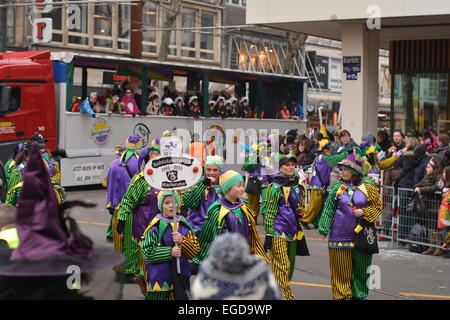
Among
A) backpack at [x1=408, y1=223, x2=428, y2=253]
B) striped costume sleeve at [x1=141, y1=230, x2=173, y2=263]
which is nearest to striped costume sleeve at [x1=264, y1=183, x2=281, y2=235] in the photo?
striped costume sleeve at [x1=141, y1=230, x2=173, y2=263]

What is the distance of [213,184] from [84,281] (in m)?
4.96

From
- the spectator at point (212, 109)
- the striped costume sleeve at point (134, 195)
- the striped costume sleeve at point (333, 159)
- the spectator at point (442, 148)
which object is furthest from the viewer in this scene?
the spectator at point (212, 109)

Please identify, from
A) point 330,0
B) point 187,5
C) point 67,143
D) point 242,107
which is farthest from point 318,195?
point 187,5

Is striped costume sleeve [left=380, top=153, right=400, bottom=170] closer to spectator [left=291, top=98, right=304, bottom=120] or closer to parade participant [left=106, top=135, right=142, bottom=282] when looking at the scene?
parade participant [left=106, top=135, right=142, bottom=282]

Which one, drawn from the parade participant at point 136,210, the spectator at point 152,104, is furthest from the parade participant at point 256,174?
the spectator at point 152,104

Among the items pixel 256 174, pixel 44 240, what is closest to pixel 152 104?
pixel 256 174

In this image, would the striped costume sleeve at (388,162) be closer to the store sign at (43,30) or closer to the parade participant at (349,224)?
the parade participant at (349,224)

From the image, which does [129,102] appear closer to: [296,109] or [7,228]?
[296,109]

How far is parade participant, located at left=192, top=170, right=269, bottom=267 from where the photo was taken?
24.8 feet

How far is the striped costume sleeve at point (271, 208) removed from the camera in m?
9.09

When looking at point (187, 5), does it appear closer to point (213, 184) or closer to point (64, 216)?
point (213, 184)

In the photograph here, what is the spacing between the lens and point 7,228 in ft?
19.1

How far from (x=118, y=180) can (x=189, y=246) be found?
393 cm

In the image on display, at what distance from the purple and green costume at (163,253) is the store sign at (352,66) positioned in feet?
38.6
